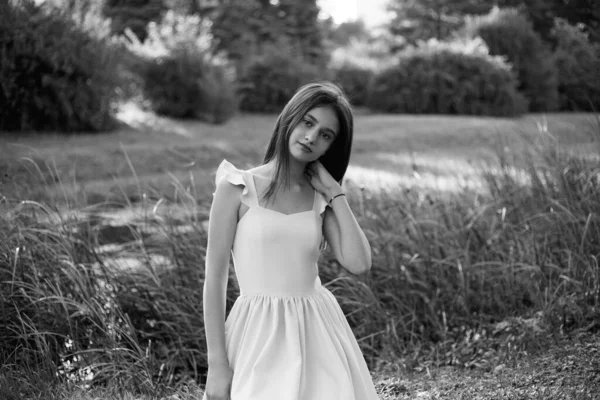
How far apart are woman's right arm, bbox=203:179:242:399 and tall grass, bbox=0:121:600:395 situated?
1.36 meters

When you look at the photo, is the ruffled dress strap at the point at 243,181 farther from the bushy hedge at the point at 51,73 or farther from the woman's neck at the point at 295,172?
the bushy hedge at the point at 51,73

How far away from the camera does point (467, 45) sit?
59.7ft

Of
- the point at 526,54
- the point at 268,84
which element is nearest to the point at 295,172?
the point at 268,84

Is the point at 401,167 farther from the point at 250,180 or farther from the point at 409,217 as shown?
the point at 250,180

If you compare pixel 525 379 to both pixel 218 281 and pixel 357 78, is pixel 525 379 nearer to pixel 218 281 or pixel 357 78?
pixel 218 281

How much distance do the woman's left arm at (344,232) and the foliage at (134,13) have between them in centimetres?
1965

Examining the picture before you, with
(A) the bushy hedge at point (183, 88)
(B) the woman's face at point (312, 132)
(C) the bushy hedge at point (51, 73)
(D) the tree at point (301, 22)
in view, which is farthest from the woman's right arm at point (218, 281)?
(D) the tree at point (301, 22)

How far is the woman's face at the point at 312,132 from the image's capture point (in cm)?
249

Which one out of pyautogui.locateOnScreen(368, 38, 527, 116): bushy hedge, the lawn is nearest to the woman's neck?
the lawn

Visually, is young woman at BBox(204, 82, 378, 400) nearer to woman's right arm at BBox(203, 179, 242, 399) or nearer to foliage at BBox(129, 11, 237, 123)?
woman's right arm at BBox(203, 179, 242, 399)

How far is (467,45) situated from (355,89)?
3125 millimetres

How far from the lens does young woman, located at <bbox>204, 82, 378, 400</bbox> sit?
2.34 meters

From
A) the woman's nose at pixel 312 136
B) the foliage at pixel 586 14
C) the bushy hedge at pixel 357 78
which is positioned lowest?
the woman's nose at pixel 312 136

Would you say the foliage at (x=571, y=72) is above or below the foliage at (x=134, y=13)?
below
